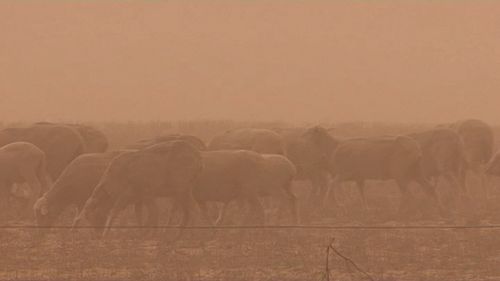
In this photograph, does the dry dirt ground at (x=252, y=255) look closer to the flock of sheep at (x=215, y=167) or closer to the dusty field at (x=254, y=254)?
the dusty field at (x=254, y=254)

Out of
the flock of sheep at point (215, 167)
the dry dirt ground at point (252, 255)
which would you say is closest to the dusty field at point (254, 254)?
the dry dirt ground at point (252, 255)

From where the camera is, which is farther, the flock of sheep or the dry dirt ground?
the flock of sheep

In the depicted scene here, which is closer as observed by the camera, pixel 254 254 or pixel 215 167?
pixel 254 254

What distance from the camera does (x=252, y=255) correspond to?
49.5 ft

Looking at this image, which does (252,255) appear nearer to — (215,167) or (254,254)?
(254,254)

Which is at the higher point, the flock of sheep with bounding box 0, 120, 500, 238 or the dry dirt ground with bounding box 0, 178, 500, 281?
the flock of sheep with bounding box 0, 120, 500, 238

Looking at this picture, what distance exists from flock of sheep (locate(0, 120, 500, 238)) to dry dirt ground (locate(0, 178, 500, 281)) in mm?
708

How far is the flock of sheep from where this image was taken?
58.3ft

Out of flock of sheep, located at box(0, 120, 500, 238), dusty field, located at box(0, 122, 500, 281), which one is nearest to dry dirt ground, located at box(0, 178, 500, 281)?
dusty field, located at box(0, 122, 500, 281)

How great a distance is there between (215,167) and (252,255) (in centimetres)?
346

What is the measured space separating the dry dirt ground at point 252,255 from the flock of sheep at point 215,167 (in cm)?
71

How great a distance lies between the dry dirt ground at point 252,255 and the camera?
13.7 meters

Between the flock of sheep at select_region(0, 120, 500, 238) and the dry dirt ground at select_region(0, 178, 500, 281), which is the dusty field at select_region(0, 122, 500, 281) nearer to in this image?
the dry dirt ground at select_region(0, 178, 500, 281)

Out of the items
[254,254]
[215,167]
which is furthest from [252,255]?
[215,167]
